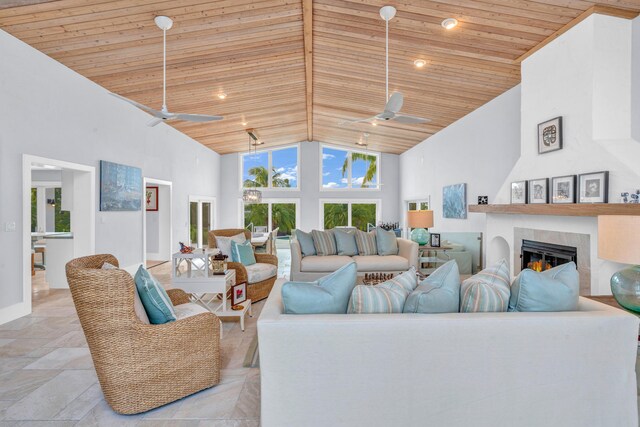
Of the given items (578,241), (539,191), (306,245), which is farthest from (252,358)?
(539,191)

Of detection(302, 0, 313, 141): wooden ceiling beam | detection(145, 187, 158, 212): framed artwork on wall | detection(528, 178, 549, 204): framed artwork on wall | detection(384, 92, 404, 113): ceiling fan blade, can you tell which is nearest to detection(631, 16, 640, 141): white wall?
detection(528, 178, 549, 204): framed artwork on wall

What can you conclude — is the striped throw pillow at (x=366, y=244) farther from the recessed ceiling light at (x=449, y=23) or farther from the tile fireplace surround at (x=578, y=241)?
the recessed ceiling light at (x=449, y=23)

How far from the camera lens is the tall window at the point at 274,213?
11.2 m

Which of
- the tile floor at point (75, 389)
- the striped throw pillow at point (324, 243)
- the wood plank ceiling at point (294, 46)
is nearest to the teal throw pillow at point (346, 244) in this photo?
the striped throw pillow at point (324, 243)

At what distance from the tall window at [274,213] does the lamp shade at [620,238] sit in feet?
30.9

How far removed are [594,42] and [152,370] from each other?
14.6ft

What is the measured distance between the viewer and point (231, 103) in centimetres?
663

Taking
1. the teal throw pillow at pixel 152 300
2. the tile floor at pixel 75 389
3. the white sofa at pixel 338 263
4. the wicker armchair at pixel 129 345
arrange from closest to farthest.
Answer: the wicker armchair at pixel 129 345
the tile floor at pixel 75 389
the teal throw pillow at pixel 152 300
the white sofa at pixel 338 263

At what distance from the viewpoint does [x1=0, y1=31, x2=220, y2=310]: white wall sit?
3.69m

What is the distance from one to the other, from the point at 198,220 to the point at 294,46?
590 cm

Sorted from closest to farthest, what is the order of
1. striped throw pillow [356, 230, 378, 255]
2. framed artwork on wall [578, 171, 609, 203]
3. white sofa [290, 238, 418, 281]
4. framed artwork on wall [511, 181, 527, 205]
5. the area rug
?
the area rug
framed artwork on wall [578, 171, 609, 203]
framed artwork on wall [511, 181, 527, 205]
white sofa [290, 238, 418, 281]
striped throw pillow [356, 230, 378, 255]

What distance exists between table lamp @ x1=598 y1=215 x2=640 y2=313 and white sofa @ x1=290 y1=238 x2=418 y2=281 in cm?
296

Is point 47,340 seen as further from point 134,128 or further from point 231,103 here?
point 231,103

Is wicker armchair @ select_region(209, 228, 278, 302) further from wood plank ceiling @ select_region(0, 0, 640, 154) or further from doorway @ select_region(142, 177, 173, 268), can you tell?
doorway @ select_region(142, 177, 173, 268)
